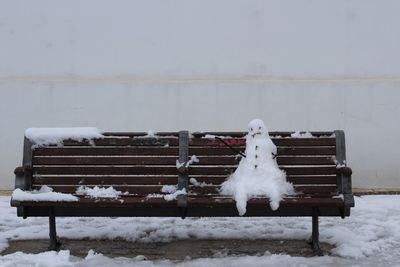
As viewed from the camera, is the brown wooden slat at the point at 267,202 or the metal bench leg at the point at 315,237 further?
the metal bench leg at the point at 315,237

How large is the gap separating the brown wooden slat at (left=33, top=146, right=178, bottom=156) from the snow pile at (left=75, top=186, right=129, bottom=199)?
314mm

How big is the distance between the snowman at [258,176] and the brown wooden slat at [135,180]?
0.35 ft

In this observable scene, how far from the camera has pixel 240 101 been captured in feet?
24.3

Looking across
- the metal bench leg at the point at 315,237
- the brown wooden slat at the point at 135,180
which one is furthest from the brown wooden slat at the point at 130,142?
the metal bench leg at the point at 315,237

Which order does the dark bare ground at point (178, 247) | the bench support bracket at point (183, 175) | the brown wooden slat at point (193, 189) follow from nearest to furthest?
the bench support bracket at point (183, 175) → the brown wooden slat at point (193, 189) → the dark bare ground at point (178, 247)

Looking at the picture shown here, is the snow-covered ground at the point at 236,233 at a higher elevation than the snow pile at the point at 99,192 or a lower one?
lower

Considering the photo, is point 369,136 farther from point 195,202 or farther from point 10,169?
point 10,169

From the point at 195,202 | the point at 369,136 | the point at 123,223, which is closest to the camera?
the point at 195,202

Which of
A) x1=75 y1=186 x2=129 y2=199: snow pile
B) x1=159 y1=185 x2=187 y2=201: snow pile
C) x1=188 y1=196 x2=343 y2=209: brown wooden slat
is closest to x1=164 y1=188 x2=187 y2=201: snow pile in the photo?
x1=159 y1=185 x2=187 y2=201: snow pile

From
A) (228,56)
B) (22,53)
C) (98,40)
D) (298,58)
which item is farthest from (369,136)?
(22,53)

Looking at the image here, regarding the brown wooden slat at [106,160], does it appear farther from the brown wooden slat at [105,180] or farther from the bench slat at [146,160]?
the brown wooden slat at [105,180]

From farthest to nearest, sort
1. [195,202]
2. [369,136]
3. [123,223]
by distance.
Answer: [369,136], [123,223], [195,202]

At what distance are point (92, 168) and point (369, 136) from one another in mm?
3945

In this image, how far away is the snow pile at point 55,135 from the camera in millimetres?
5043
